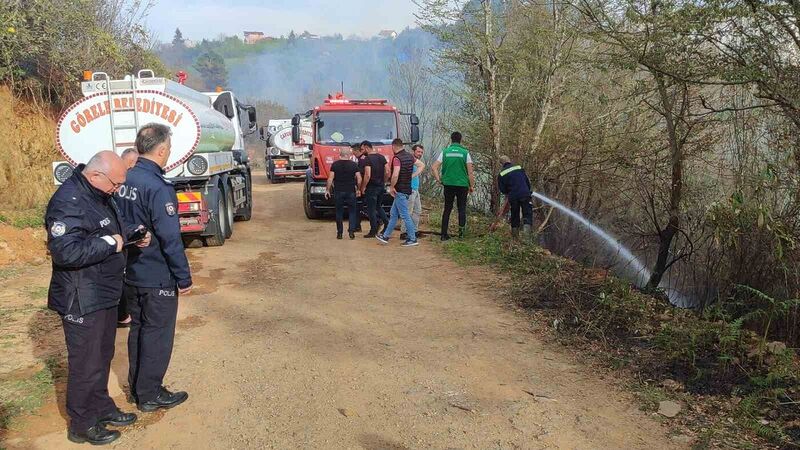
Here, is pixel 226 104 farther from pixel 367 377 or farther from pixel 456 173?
pixel 367 377

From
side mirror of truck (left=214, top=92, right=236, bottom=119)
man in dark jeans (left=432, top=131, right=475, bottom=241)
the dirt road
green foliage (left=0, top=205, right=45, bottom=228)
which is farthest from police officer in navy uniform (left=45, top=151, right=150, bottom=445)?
side mirror of truck (left=214, top=92, right=236, bottom=119)

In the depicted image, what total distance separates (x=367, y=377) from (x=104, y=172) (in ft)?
7.90

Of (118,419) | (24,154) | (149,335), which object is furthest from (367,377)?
(24,154)

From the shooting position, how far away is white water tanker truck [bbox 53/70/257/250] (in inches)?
319

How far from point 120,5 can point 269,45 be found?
2913 inches

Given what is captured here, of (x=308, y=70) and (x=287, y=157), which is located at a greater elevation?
(x=308, y=70)

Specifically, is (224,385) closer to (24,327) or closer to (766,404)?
(24,327)

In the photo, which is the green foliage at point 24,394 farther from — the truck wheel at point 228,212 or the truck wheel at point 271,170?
the truck wheel at point 271,170

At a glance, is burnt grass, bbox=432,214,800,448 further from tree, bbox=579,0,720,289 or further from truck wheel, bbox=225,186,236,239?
truck wheel, bbox=225,186,236,239

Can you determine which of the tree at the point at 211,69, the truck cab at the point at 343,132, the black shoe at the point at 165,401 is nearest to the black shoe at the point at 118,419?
the black shoe at the point at 165,401

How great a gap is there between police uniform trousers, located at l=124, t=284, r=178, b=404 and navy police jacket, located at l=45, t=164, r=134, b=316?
1.02 feet

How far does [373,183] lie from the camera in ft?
35.7

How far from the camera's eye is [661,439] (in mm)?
3654

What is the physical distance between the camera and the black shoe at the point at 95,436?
140 inches
